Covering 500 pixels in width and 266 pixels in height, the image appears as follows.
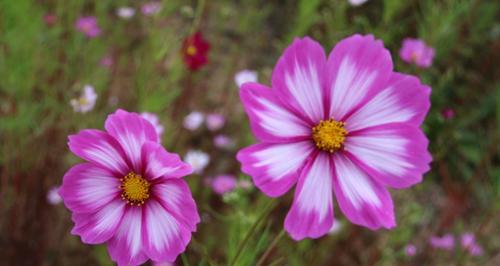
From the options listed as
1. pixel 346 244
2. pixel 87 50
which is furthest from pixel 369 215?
pixel 87 50

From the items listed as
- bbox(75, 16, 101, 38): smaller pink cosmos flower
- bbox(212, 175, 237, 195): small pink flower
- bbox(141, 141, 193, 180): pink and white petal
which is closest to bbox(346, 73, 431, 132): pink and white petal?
bbox(141, 141, 193, 180): pink and white petal

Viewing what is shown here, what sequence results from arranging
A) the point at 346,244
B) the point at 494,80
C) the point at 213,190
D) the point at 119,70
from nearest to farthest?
the point at 346,244
the point at 213,190
the point at 119,70
the point at 494,80

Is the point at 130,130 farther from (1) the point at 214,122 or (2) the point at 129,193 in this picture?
(1) the point at 214,122

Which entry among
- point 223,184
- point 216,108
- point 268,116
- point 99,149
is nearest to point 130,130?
point 99,149

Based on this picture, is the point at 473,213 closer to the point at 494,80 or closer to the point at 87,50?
the point at 494,80

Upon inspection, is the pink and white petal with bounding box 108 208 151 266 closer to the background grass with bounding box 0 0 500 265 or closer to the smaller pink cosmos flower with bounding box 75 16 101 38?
the background grass with bounding box 0 0 500 265
